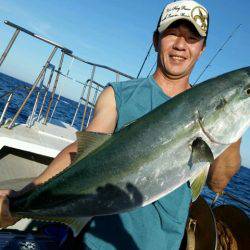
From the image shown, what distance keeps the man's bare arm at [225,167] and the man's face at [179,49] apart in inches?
30.8

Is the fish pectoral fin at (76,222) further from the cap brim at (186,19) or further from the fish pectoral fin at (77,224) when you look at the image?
the cap brim at (186,19)

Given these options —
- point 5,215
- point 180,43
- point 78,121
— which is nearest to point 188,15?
point 180,43

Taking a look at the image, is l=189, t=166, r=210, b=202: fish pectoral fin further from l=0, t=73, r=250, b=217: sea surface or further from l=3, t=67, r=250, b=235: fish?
l=0, t=73, r=250, b=217: sea surface

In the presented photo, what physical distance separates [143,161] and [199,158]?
1.26 ft

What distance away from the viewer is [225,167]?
3133mm

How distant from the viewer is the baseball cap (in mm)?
3074

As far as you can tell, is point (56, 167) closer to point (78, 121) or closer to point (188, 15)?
point (188, 15)

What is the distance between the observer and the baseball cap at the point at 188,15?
10.1 ft

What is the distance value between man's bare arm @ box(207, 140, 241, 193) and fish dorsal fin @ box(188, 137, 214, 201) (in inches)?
25.7

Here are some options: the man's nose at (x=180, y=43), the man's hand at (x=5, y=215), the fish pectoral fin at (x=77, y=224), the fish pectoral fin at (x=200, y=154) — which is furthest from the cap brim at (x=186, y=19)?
the man's hand at (x=5, y=215)

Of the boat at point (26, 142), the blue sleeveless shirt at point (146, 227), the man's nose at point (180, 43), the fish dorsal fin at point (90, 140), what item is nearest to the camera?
the fish dorsal fin at point (90, 140)

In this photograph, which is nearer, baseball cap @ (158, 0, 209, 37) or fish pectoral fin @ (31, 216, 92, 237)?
fish pectoral fin @ (31, 216, 92, 237)

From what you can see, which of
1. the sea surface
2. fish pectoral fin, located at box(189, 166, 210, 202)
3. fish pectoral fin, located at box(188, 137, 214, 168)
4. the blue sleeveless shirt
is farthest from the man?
the sea surface

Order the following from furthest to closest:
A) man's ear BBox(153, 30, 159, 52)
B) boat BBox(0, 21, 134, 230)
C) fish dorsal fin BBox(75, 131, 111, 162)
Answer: boat BBox(0, 21, 134, 230) → man's ear BBox(153, 30, 159, 52) → fish dorsal fin BBox(75, 131, 111, 162)
